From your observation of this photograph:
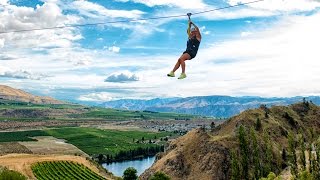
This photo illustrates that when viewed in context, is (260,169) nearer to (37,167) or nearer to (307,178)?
(307,178)

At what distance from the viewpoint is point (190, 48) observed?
Answer: 22891mm

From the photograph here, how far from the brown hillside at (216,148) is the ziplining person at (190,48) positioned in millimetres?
76994

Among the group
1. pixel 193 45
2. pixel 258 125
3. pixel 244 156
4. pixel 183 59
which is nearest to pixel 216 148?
pixel 244 156

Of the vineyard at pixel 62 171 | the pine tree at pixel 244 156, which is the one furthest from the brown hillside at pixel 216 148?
the vineyard at pixel 62 171

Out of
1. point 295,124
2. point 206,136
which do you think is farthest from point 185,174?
point 295,124

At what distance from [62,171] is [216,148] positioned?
66.5 m

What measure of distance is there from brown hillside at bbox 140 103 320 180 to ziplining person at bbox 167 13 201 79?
7699 cm

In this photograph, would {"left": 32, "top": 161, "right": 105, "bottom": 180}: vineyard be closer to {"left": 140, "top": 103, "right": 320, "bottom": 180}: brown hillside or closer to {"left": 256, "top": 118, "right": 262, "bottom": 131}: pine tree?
{"left": 140, "top": 103, "right": 320, "bottom": 180}: brown hillside

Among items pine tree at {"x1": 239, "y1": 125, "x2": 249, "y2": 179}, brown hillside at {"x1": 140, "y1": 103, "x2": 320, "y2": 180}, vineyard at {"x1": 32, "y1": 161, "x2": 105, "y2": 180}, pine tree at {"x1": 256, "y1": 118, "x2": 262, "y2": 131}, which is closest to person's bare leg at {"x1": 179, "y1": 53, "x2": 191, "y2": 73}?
pine tree at {"x1": 239, "y1": 125, "x2": 249, "y2": 179}

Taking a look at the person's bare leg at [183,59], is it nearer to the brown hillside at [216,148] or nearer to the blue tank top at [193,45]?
the blue tank top at [193,45]

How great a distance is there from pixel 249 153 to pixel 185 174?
18070mm

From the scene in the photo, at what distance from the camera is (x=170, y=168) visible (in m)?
103

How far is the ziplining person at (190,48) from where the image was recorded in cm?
2278

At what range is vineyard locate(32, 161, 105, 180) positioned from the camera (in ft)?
437
